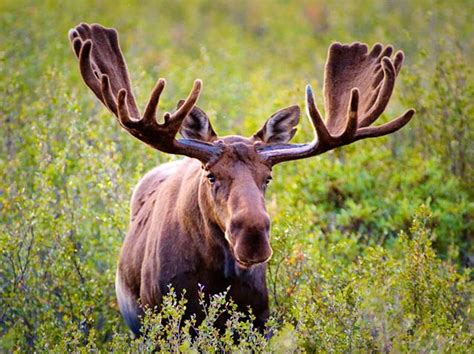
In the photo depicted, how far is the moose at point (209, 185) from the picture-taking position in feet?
19.9

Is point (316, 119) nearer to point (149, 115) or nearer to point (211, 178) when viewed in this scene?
point (211, 178)

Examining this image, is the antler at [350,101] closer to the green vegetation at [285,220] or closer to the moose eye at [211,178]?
the moose eye at [211,178]

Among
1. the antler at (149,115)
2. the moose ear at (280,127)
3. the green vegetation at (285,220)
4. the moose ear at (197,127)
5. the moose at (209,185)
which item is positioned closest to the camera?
the moose at (209,185)

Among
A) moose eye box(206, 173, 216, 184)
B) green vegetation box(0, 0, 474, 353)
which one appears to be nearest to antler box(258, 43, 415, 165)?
moose eye box(206, 173, 216, 184)

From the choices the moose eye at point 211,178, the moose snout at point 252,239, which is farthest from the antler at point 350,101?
the moose snout at point 252,239

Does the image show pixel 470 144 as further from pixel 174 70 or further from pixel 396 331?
pixel 174 70

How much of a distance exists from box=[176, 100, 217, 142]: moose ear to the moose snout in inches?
36.9

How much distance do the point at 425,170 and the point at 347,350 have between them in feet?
14.1

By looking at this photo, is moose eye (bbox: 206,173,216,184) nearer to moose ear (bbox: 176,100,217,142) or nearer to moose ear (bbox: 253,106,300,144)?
moose ear (bbox: 176,100,217,142)

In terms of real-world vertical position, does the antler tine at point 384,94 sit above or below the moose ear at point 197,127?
above

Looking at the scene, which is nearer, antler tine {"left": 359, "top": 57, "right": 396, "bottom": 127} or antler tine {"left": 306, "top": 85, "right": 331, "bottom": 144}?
antler tine {"left": 306, "top": 85, "right": 331, "bottom": 144}

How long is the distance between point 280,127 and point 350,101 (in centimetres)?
65

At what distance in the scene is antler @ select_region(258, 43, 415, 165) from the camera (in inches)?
254

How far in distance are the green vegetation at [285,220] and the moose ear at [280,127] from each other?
111 centimetres
